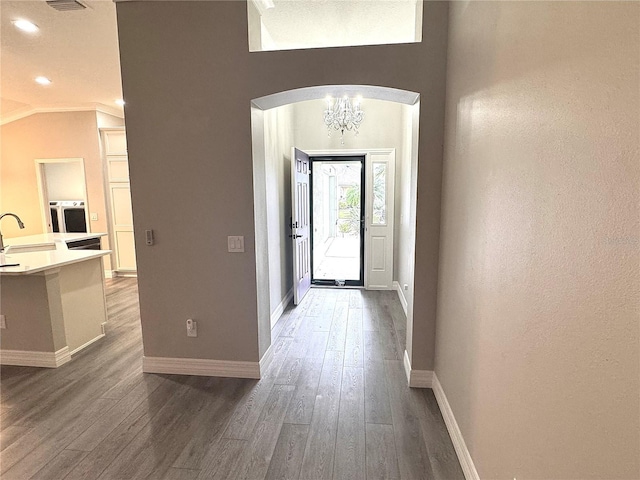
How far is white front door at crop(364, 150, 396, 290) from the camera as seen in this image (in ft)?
16.9

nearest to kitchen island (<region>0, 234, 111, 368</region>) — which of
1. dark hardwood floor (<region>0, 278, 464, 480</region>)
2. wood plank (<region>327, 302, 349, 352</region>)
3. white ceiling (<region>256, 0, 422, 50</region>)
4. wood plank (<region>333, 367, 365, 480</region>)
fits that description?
dark hardwood floor (<region>0, 278, 464, 480</region>)

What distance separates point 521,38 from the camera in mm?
1268

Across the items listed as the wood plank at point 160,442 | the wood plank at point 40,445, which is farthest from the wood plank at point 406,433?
the wood plank at point 40,445

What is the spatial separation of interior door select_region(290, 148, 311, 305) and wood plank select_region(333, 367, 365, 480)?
2.02 m

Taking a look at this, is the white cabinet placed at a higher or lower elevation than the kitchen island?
higher

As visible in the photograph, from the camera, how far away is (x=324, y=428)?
216cm

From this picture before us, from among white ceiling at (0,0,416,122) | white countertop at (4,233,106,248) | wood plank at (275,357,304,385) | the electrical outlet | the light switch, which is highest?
white ceiling at (0,0,416,122)

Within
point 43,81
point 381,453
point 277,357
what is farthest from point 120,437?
point 43,81

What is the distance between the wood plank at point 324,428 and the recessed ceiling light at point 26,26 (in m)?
4.15

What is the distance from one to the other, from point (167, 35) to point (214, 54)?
39 cm

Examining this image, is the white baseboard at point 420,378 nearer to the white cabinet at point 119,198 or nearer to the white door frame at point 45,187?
the white cabinet at point 119,198

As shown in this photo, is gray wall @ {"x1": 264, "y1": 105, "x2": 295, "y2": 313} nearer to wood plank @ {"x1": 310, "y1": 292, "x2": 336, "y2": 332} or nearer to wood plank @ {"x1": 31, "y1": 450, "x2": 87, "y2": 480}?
wood plank @ {"x1": 310, "y1": 292, "x2": 336, "y2": 332}

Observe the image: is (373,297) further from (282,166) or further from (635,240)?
(635,240)

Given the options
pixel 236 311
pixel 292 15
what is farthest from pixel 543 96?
pixel 292 15
